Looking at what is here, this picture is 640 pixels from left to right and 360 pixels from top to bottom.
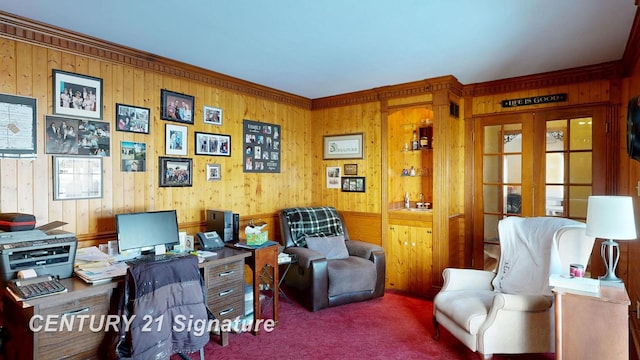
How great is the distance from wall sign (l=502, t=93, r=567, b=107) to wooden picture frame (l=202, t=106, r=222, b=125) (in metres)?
3.20

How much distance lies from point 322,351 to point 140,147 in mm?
2356

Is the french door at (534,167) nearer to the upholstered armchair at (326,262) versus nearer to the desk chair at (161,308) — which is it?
the upholstered armchair at (326,262)

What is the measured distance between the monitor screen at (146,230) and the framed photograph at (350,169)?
2402mm

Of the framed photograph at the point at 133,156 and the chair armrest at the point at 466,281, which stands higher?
the framed photograph at the point at 133,156

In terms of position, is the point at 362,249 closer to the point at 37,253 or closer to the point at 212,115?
the point at 212,115

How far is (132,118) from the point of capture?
3.15m

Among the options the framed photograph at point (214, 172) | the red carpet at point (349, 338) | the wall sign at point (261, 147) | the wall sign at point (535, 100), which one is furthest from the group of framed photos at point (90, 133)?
the wall sign at point (535, 100)

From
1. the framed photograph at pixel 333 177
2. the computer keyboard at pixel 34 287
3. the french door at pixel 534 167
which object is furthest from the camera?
the framed photograph at pixel 333 177

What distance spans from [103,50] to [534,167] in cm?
433

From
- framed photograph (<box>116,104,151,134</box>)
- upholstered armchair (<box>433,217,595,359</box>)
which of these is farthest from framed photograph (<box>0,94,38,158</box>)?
upholstered armchair (<box>433,217,595,359</box>)

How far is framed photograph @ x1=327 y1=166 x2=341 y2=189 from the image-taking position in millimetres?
4871

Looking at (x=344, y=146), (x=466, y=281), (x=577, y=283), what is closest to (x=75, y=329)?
(x=466, y=281)

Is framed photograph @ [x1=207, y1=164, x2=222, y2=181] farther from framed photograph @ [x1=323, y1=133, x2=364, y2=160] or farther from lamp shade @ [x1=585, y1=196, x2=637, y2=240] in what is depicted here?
lamp shade @ [x1=585, y1=196, x2=637, y2=240]

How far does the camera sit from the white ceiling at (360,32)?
2332 millimetres
